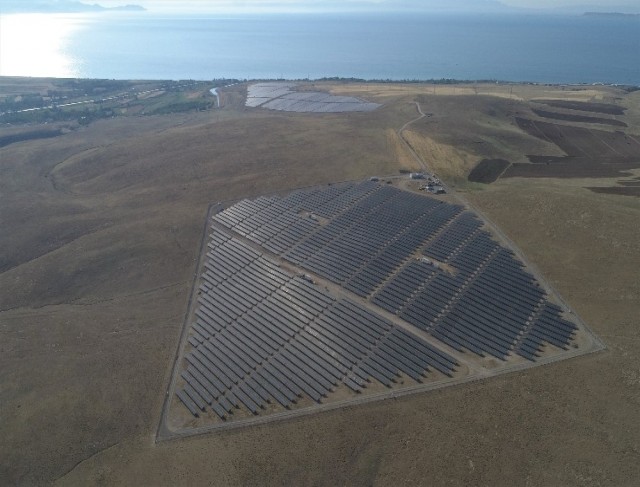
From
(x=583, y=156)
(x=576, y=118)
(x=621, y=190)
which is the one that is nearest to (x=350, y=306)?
(x=621, y=190)

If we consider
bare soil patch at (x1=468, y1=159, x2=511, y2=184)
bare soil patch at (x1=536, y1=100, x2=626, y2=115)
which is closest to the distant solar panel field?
bare soil patch at (x1=468, y1=159, x2=511, y2=184)

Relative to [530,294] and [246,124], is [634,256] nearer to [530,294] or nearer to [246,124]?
[530,294]

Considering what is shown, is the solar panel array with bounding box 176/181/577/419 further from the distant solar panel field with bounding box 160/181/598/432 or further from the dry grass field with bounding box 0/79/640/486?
the dry grass field with bounding box 0/79/640/486

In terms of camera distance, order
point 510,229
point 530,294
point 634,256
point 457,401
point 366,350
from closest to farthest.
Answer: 1. point 457,401
2. point 366,350
3. point 530,294
4. point 634,256
5. point 510,229

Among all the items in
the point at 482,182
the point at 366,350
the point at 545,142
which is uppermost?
the point at 545,142

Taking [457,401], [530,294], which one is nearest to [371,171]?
[530,294]

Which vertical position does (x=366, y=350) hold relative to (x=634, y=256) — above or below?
below

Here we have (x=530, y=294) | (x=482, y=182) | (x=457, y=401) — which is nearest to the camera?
(x=457, y=401)
